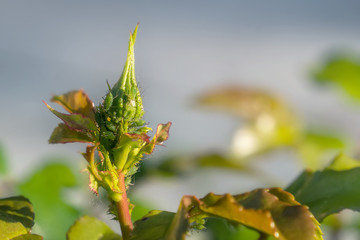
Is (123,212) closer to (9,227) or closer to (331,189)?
(9,227)

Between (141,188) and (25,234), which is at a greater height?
(141,188)

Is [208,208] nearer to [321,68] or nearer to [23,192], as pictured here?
[23,192]

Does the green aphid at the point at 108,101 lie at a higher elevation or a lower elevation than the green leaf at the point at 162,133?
higher

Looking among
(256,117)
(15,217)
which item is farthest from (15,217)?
(256,117)

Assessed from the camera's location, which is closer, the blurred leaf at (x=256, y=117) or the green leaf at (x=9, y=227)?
the green leaf at (x=9, y=227)

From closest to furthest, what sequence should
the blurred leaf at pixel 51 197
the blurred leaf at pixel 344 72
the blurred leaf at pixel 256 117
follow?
the blurred leaf at pixel 51 197, the blurred leaf at pixel 256 117, the blurred leaf at pixel 344 72

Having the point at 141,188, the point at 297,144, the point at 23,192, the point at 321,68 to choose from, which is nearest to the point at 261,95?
the point at 297,144

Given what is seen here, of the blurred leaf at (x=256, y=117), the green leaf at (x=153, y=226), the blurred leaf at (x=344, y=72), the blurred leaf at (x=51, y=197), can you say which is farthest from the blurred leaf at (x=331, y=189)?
the blurred leaf at (x=344, y=72)

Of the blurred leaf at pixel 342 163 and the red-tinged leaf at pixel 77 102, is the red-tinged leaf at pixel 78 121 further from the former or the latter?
the blurred leaf at pixel 342 163
